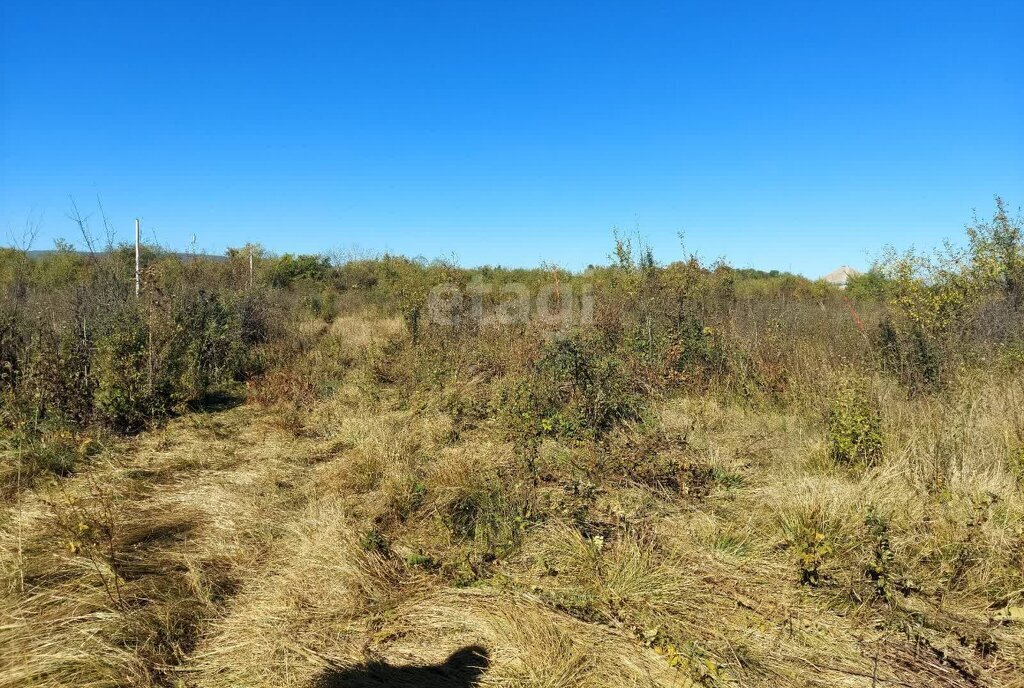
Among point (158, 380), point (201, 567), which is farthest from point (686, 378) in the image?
point (158, 380)

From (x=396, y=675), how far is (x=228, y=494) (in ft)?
8.23

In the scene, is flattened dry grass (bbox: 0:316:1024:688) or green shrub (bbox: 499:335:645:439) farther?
green shrub (bbox: 499:335:645:439)

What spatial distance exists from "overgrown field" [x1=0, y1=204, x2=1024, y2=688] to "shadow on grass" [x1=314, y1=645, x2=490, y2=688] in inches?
0.5

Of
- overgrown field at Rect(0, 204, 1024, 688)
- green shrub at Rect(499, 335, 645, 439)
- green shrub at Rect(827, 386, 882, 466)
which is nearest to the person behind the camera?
overgrown field at Rect(0, 204, 1024, 688)

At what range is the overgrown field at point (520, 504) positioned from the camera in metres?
2.49

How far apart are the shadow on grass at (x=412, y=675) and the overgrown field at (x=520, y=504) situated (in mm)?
13

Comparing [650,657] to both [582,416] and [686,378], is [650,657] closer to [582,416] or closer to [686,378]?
[582,416]

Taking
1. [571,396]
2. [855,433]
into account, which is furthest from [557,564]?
[855,433]

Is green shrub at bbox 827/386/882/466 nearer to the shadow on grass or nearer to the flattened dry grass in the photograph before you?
the flattened dry grass

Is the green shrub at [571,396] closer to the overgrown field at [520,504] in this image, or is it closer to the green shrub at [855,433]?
the overgrown field at [520,504]

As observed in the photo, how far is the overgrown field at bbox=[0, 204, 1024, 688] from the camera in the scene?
2.49 m

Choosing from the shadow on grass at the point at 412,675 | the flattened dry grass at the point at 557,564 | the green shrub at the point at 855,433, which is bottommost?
the shadow on grass at the point at 412,675

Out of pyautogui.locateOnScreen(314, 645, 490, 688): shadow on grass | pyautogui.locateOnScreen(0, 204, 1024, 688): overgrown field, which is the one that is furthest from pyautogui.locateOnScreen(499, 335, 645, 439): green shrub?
pyautogui.locateOnScreen(314, 645, 490, 688): shadow on grass

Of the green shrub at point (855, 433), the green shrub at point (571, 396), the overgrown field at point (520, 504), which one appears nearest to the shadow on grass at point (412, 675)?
the overgrown field at point (520, 504)
